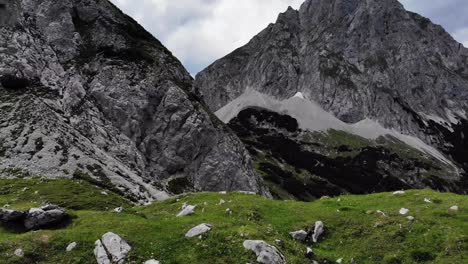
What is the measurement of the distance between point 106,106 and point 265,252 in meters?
118

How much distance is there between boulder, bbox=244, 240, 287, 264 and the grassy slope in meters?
0.60

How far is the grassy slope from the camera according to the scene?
26.4 m

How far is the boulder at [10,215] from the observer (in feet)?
105

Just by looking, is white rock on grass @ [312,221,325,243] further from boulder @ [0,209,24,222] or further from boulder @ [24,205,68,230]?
boulder @ [0,209,24,222]

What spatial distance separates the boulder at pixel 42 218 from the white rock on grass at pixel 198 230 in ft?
32.1

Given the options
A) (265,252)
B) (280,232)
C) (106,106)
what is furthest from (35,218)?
(106,106)

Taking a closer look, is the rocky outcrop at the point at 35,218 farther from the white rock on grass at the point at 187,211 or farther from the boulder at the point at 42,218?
the white rock on grass at the point at 187,211

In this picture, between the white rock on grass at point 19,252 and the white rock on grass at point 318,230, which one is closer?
the white rock on grass at point 19,252

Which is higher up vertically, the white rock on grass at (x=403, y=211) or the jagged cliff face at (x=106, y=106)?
the jagged cliff face at (x=106, y=106)

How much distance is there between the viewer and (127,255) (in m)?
26.1

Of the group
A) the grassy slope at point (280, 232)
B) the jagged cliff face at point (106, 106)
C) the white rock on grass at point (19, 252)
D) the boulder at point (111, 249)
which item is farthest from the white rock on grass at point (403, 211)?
the jagged cliff face at point (106, 106)

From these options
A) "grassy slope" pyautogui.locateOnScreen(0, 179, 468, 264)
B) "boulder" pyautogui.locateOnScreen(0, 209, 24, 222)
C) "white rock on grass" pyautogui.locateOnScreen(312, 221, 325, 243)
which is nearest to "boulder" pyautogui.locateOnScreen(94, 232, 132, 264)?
"grassy slope" pyautogui.locateOnScreen(0, 179, 468, 264)

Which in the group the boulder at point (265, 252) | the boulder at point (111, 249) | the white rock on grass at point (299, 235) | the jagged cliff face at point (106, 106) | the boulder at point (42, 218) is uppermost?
the jagged cliff face at point (106, 106)

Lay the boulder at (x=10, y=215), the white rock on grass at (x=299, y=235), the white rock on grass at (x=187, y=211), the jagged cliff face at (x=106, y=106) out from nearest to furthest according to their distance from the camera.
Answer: the white rock on grass at (x=299, y=235) → the boulder at (x=10, y=215) → the white rock on grass at (x=187, y=211) → the jagged cliff face at (x=106, y=106)
